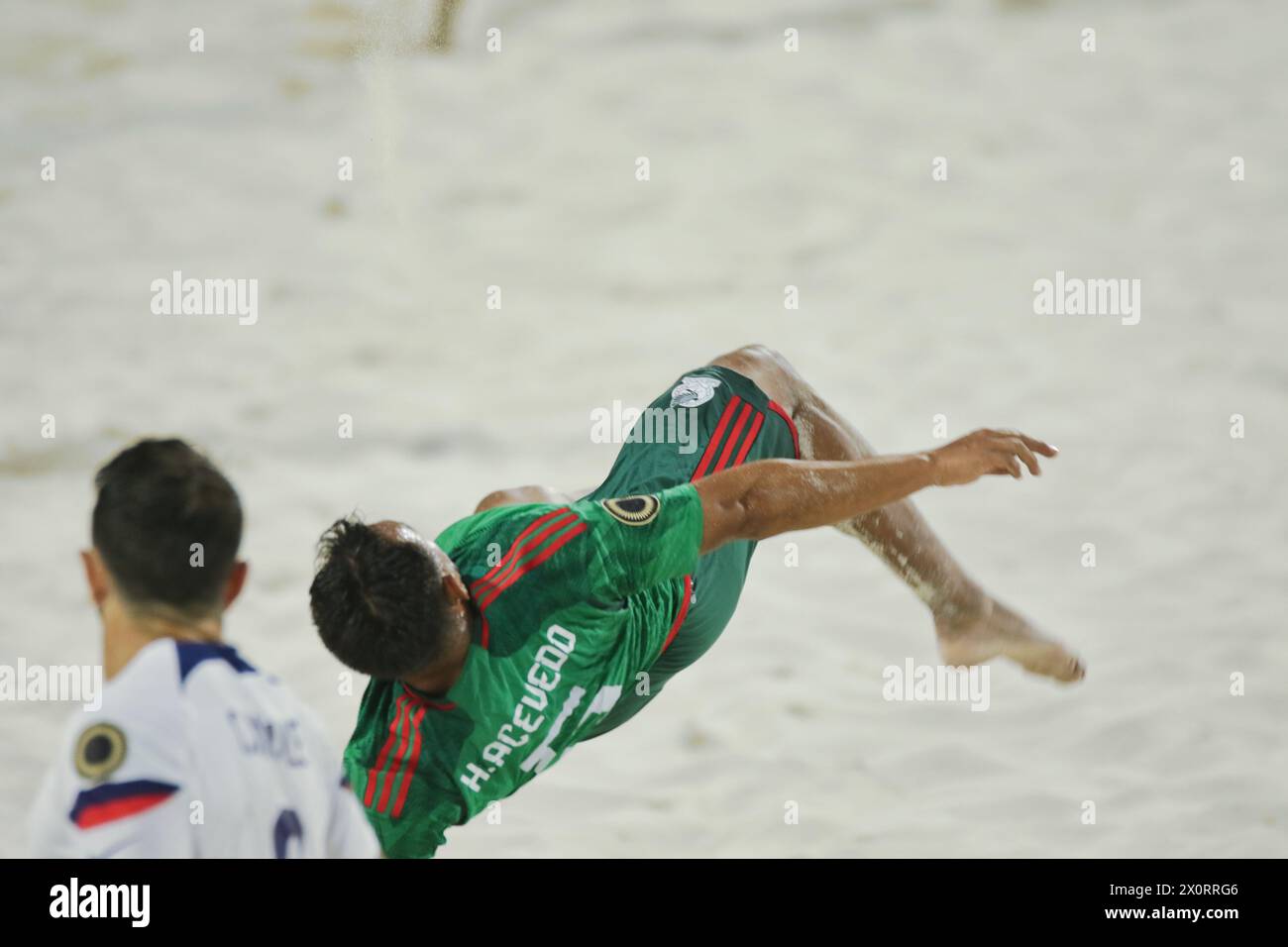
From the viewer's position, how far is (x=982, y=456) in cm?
227

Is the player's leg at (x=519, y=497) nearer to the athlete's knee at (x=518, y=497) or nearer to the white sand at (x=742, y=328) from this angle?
the athlete's knee at (x=518, y=497)

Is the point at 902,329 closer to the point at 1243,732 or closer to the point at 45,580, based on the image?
the point at 1243,732

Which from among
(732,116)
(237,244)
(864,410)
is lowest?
(864,410)

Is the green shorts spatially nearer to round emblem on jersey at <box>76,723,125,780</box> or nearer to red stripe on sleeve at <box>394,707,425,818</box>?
red stripe on sleeve at <box>394,707,425,818</box>

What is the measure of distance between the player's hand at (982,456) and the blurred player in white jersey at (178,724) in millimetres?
995

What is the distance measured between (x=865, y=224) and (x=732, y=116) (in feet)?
2.32

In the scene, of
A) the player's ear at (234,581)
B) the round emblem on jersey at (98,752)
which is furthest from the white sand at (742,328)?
the round emblem on jersey at (98,752)

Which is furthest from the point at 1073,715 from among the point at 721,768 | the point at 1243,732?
the point at 721,768

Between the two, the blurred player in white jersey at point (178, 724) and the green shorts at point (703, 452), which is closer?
the blurred player in white jersey at point (178, 724)

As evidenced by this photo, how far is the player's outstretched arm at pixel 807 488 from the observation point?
2158 millimetres

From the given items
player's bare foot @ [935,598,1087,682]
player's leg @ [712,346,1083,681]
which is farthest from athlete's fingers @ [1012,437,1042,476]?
player's bare foot @ [935,598,1087,682]

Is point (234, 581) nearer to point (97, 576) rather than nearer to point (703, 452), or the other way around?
point (97, 576)

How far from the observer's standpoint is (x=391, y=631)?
2.01 m

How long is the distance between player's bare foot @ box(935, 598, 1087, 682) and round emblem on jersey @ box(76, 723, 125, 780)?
1.64m
